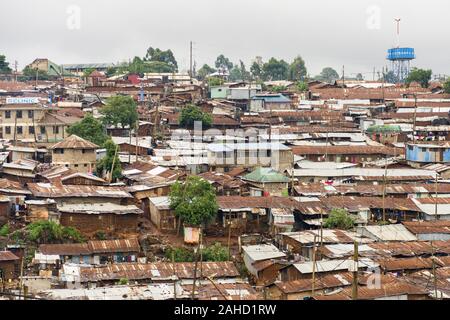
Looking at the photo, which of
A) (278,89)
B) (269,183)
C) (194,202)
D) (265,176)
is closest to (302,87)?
(278,89)

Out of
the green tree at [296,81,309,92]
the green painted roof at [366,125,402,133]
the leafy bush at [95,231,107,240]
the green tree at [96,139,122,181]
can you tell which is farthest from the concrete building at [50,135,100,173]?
the green tree at [296,81,309,92]

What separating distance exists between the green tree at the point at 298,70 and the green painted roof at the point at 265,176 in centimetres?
3922

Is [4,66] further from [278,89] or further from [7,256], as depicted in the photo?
[7,256]

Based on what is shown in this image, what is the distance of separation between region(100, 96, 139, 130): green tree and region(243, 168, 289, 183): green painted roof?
9.35m

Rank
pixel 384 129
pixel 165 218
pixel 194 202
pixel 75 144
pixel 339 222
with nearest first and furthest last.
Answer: pixel 194 202
pixel 339 222
pixel 165 218
pixel 75 144
pixel 384 129

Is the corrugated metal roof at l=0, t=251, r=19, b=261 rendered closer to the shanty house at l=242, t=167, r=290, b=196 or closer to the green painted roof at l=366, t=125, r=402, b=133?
the shanty house at l=242, t=167, r=290, b=196

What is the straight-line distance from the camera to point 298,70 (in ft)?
203

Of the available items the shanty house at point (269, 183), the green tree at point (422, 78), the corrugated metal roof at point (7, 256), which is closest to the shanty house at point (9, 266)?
the corrugated metal roof at point (7, 256)

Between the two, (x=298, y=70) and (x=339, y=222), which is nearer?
(x=339, y=222)

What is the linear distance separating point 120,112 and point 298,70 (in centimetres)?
3366

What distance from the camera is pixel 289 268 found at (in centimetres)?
1484
